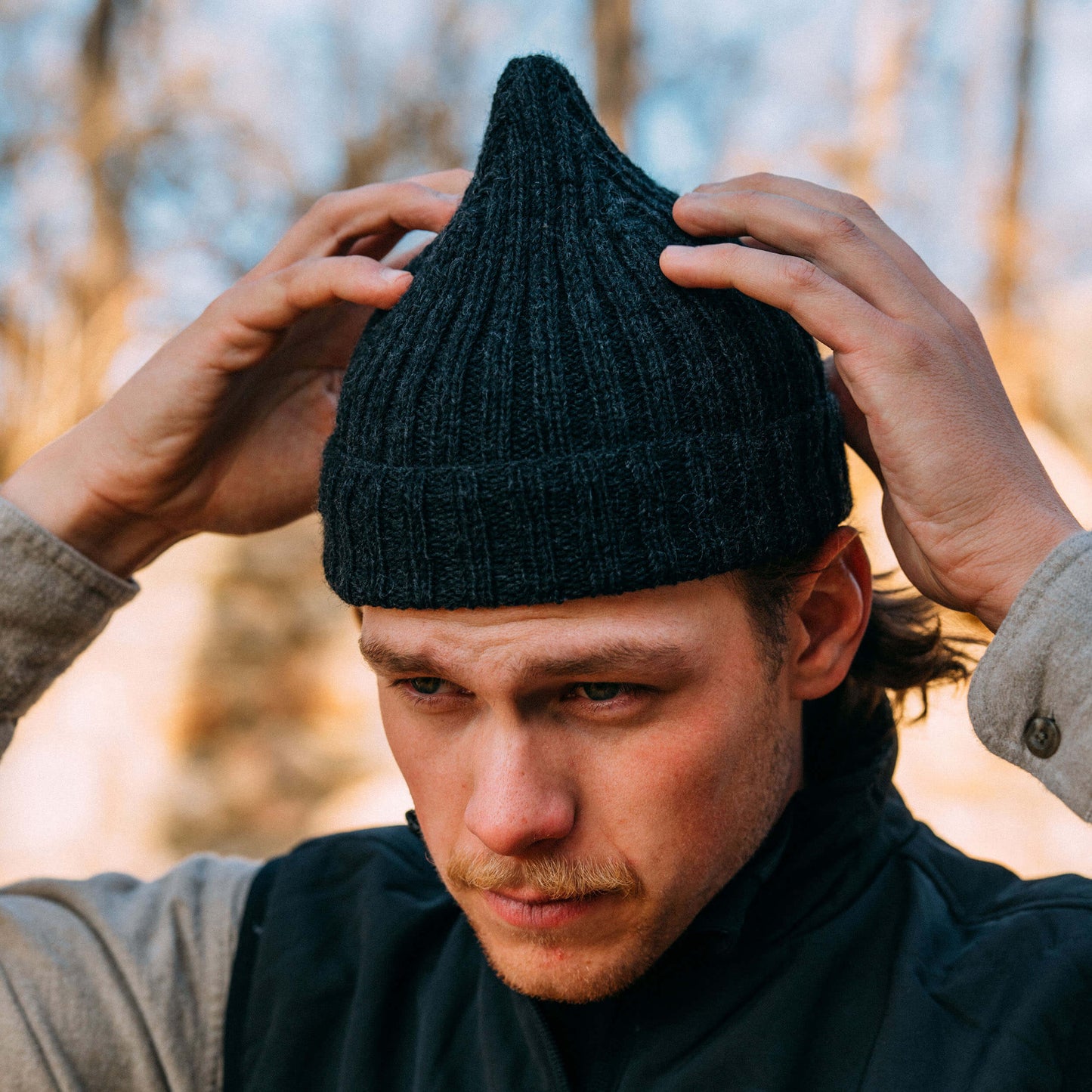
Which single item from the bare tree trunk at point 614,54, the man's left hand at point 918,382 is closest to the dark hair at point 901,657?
the man's left hand at point 918,382

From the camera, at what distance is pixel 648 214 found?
168 cm

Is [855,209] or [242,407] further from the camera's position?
[242,407]

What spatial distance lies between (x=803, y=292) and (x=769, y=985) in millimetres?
993

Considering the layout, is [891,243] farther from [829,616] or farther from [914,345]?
[829,616]

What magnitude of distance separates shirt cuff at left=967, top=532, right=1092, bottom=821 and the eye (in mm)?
465

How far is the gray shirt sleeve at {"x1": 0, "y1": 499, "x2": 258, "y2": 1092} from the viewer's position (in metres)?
1.83

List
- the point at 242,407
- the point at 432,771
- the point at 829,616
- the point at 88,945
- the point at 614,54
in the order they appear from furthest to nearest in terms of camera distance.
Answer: the point at 614,54 < the point at 242,407 < the point at 88,945 < the point at 829,616 < the point at 432,771

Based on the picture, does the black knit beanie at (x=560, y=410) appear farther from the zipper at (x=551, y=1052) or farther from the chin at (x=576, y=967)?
the zipper at (x=551, y=1052)

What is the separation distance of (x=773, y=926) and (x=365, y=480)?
2.97ft

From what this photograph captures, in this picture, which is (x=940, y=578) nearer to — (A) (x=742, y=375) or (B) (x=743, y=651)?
(B) (x=743, y=651)

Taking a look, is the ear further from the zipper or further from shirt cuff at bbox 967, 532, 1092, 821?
the zipper

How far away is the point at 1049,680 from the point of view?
1452 millimetres

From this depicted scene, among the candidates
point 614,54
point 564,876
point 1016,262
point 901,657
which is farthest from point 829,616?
point 1016,262

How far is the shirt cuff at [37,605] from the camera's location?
196 cm
